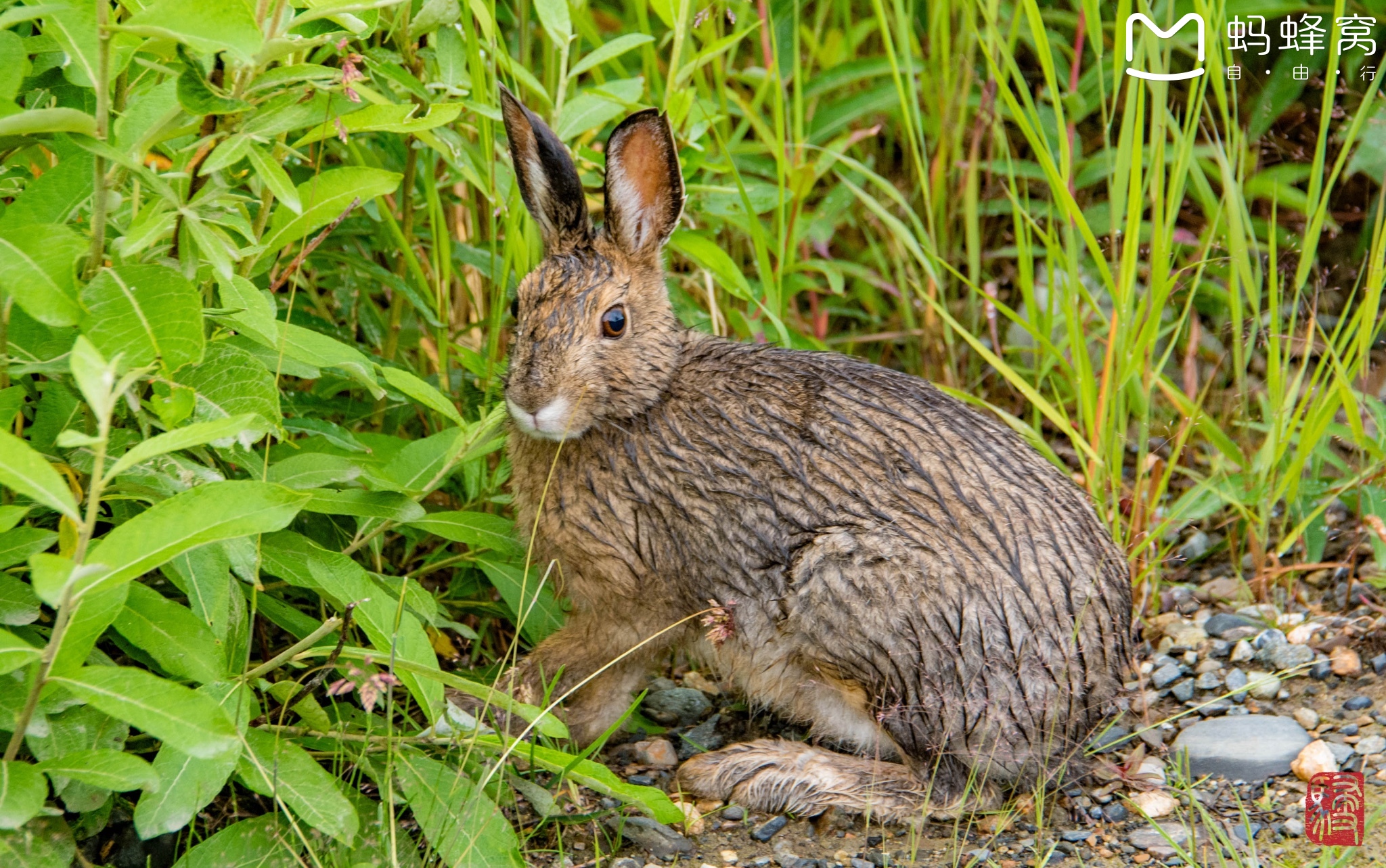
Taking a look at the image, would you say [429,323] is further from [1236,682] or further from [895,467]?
[1236,682]

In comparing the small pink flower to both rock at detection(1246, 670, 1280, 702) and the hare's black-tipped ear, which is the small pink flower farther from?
rock at detection(1246, 670, 1280, 702)

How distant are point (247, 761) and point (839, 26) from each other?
4254 millimetres

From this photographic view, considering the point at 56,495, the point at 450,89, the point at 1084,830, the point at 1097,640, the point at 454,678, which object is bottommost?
the point at 1084,830

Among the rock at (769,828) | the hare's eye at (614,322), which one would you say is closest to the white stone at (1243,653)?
the rock at (769,828)

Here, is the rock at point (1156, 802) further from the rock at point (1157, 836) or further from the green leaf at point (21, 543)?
the green leaf at point (21, 543)

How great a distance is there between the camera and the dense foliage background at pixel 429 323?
2740 millimetres

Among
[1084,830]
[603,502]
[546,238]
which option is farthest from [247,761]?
[1084,830]

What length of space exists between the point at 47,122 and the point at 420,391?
1.13 m

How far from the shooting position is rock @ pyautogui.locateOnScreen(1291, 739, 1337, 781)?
3791 mm

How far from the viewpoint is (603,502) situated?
3.95m

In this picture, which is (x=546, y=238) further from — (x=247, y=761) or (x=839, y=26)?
(x=839, y=26)

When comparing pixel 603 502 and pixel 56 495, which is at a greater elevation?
pixel 56 495

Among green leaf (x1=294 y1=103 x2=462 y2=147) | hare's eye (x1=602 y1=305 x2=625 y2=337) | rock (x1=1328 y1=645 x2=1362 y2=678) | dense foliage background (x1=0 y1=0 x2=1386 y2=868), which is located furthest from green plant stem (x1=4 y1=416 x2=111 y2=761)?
rock (x1=1328 y1=645 x2=1362 y2=678)

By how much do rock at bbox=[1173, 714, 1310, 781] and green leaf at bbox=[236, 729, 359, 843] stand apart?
213 cm
